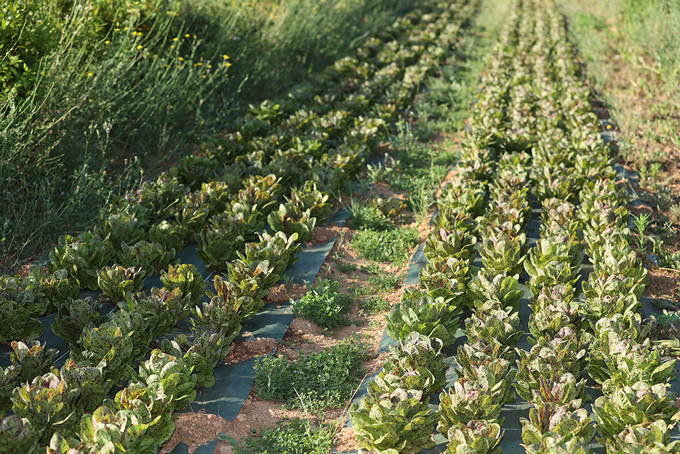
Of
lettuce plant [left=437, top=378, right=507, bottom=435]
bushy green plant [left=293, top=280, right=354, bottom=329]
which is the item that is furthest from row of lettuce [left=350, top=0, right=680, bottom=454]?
bushy green plant [left=293, top=280, right=354, bottom=329]

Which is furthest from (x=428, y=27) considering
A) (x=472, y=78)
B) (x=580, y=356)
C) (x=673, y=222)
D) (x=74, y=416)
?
(x=74, y=416)

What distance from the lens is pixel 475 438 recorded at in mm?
2441

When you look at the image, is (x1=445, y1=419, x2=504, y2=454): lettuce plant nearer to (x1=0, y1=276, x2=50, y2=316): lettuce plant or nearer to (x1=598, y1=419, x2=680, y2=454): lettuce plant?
(x1=598, y1=419, x2=680, y2=454): lettuce plant

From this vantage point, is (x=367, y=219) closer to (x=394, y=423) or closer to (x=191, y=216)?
(x=191, y=216)

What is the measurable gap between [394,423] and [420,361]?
0.46m

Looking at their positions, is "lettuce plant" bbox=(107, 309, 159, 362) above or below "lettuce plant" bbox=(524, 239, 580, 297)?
below

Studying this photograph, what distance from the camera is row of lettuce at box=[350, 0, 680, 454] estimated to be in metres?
2.58

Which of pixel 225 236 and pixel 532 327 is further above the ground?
pixel 532 327

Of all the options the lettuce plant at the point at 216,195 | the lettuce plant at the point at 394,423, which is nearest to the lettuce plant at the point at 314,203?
the lettuce plant at the point at 216,195

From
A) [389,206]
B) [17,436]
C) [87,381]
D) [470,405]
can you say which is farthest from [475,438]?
[389,206]

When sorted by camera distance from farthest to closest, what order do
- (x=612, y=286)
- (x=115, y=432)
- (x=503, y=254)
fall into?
(x=503, y=254) → (x=612, y=286) → (x=115, y=432)

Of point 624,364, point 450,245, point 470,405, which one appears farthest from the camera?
point 450,245

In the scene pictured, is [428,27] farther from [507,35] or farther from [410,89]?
[410,89]

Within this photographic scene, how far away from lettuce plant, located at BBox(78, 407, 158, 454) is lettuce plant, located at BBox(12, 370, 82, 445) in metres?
0.18
